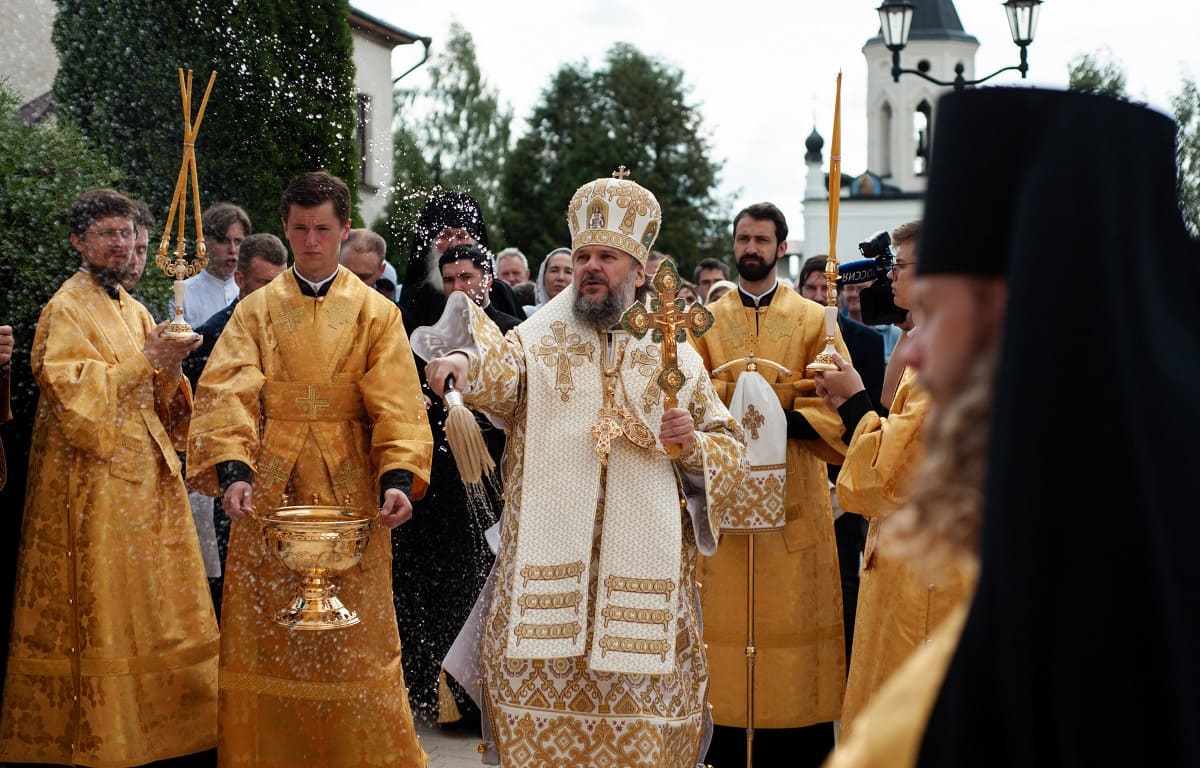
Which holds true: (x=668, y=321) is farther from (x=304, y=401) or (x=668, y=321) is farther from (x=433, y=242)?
(x=433, y=242)

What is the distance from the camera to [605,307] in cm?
495

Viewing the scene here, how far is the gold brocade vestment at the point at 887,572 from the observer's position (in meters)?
4.28

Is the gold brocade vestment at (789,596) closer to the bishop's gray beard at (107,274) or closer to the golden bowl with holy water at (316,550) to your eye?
the golden bowl with holy water at (316,550)

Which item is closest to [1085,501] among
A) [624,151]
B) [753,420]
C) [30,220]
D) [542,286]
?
[753,420]

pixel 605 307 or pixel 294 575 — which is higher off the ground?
pixel 605 307

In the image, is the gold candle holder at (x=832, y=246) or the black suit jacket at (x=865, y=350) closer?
A: the gold candle holder at (x=832, y=246)

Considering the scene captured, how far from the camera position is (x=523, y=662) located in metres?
4.75

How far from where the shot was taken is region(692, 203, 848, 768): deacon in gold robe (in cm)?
622

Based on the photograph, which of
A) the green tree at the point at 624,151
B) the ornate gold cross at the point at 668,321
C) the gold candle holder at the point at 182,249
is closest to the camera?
the ornate gold cross at the point at 668,321

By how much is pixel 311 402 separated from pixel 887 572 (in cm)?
224

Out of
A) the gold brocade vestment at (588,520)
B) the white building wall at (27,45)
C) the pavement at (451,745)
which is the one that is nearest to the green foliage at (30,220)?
the pavement at (451,745)

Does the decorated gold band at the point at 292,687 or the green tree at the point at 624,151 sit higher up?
the green tree at the point at 624,151

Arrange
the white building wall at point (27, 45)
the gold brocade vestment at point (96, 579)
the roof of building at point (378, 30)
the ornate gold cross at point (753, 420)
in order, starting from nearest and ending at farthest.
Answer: the gold brocade vestment at point (96, 579) < the ornate gold cross at point (753, 420) < the white building wall at point (27, 45) < the roof of building at point (378, 30)

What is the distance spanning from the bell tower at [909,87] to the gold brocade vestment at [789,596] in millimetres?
58029
